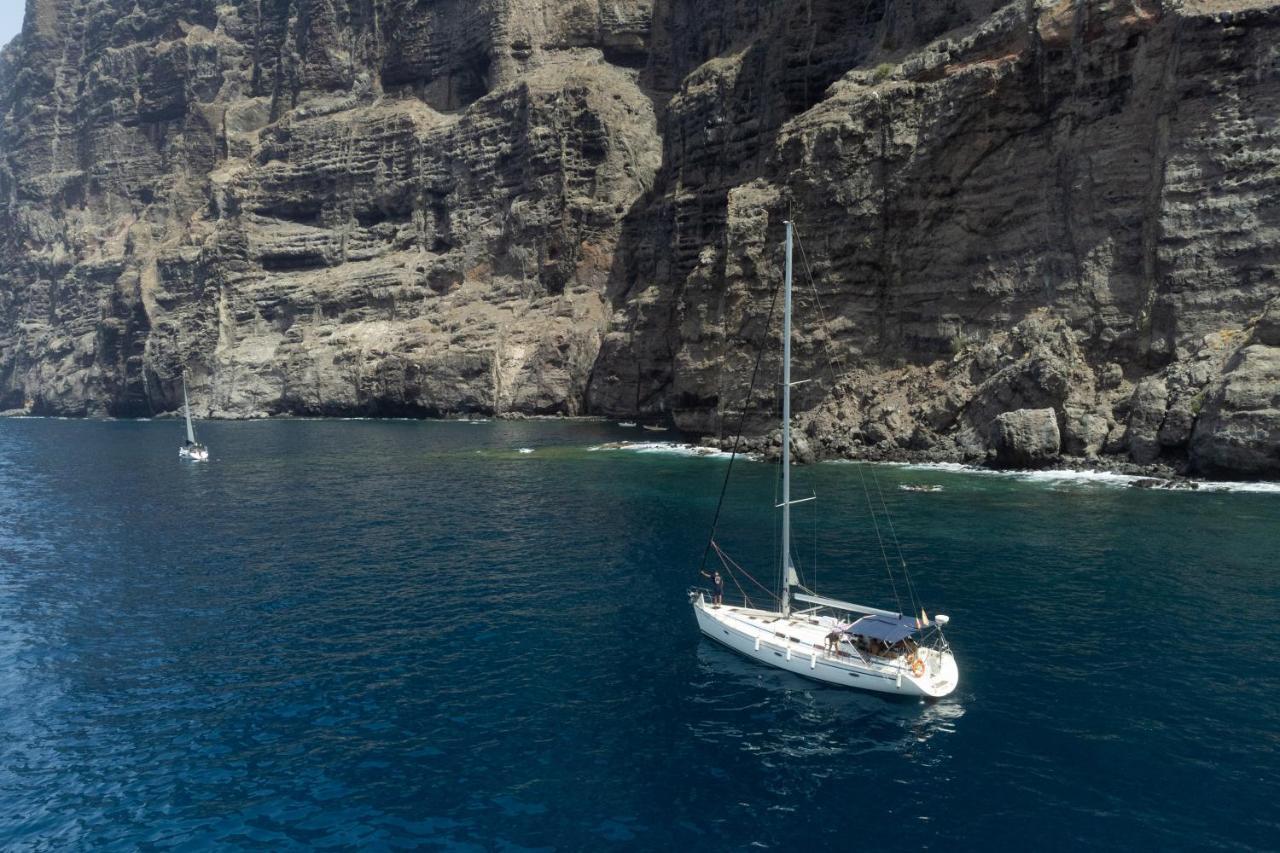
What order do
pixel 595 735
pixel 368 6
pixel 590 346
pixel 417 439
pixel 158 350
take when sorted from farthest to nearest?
pixel 368 6 < pixel 158 350 < pixel 590 346 < pixel 417 439 < pixel 595 735

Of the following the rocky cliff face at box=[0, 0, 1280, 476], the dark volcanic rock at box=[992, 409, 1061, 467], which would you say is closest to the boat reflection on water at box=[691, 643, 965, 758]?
the rocky cliff face at box=[0, 0, 1280, 476]

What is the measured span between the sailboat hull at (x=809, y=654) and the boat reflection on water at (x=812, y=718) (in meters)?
0.42

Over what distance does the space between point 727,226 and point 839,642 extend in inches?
2715

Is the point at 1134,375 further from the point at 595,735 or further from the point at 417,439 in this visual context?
the point at 417,439

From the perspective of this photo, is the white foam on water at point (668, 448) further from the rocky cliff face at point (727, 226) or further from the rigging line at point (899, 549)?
the rigging line at point (899, 549)

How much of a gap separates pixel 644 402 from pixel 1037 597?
9183 cm

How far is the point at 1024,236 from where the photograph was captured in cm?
7375

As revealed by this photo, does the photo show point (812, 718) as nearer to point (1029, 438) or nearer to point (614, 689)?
point (614, 689)

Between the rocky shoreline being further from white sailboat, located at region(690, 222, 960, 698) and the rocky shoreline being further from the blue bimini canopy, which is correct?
the blue bimini canopy

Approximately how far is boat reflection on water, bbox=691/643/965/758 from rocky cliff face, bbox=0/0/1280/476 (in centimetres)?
3681

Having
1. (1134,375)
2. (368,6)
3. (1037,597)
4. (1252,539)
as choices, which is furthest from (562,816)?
(368,6)

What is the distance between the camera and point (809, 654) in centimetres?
2845

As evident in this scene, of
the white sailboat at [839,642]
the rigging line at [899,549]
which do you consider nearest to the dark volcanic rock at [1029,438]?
the rigging line at [899,549]

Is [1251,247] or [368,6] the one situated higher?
[368,6]
